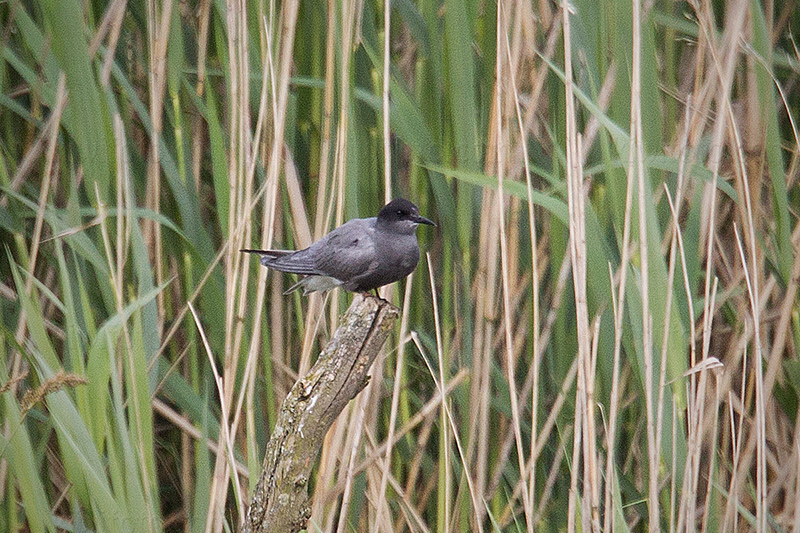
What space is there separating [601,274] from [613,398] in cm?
23

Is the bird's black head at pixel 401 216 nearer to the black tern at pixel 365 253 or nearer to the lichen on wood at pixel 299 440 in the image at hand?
the black tern at pixel 365 253

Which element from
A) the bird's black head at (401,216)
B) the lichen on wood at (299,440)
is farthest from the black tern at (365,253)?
the lichen on wood at (299,440)

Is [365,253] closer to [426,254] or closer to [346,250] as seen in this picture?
[346,250]

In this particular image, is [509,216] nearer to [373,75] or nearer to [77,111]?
[373,75]

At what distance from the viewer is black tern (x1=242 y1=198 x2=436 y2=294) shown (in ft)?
5.48

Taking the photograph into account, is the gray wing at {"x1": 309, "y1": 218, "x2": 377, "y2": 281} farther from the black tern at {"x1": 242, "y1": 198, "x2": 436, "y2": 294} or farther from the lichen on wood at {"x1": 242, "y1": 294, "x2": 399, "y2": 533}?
the lichen on wood at {"x1": 242, "y1": 294, "x2": 399, "y2": 533}

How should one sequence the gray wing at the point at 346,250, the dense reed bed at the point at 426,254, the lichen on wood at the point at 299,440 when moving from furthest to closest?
1. the gray wing at the point at 346,250
2. the dense reed bed at the point at 426,254
3. the lichen on wood at the point at 299,440

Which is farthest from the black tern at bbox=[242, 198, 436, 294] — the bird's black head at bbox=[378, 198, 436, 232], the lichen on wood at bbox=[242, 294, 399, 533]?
the lichen on wood at bbox=[242, 294, 399, 533]

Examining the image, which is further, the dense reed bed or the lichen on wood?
the dense reed bed

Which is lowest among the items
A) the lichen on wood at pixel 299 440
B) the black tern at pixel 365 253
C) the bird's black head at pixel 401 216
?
the lichen on wood at pixel 299 440

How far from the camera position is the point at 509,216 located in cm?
190

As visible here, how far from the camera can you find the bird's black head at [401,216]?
169 cm

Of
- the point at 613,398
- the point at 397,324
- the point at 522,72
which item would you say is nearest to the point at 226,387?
the point at 397,324

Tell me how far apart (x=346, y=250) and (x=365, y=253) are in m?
0.05
